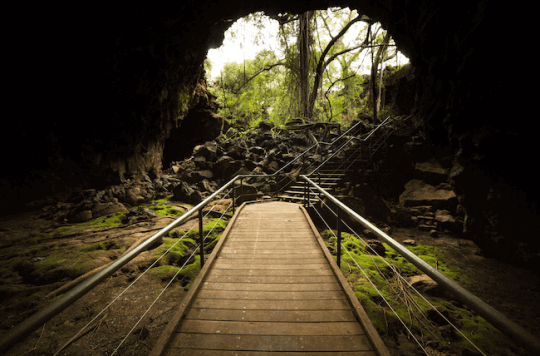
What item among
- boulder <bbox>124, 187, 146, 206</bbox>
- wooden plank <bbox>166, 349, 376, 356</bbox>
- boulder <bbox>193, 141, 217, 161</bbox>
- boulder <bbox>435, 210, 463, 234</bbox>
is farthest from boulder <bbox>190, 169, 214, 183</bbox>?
wooden plank <bbox>166, 349, 376, 356</bbox>

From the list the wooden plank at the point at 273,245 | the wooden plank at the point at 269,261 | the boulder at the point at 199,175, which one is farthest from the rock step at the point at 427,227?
the boulder at the point at 199,175

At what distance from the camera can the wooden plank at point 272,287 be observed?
8.98 feet

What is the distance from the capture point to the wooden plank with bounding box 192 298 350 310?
2.40m

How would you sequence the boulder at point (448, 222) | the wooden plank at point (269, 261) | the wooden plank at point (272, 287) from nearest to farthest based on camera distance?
the wooden plank at point (272, 287), the wooden plank at point (269, 261), the boulder at point (448, 222)

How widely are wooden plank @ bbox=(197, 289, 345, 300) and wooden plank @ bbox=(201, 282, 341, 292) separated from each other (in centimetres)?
6

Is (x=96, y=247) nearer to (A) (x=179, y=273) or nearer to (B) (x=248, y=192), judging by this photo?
(A) (x=179, y=273)

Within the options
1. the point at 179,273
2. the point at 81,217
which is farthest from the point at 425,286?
the point at 81,217

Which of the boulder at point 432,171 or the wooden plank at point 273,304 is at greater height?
the boulder at point 432,171

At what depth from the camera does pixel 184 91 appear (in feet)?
41.7

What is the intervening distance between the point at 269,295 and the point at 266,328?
0.53m

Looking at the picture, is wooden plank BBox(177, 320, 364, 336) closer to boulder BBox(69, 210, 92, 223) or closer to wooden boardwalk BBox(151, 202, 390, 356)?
wooden boardwalk BBox(151, 202, 390, 356)

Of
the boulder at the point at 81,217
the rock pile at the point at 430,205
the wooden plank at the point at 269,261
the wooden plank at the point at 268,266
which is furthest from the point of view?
the rock pile at the point at 430,205

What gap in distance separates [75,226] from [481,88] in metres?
10.4

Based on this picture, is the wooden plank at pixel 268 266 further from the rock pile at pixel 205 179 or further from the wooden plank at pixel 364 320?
the rock pile at pixel 205 179
